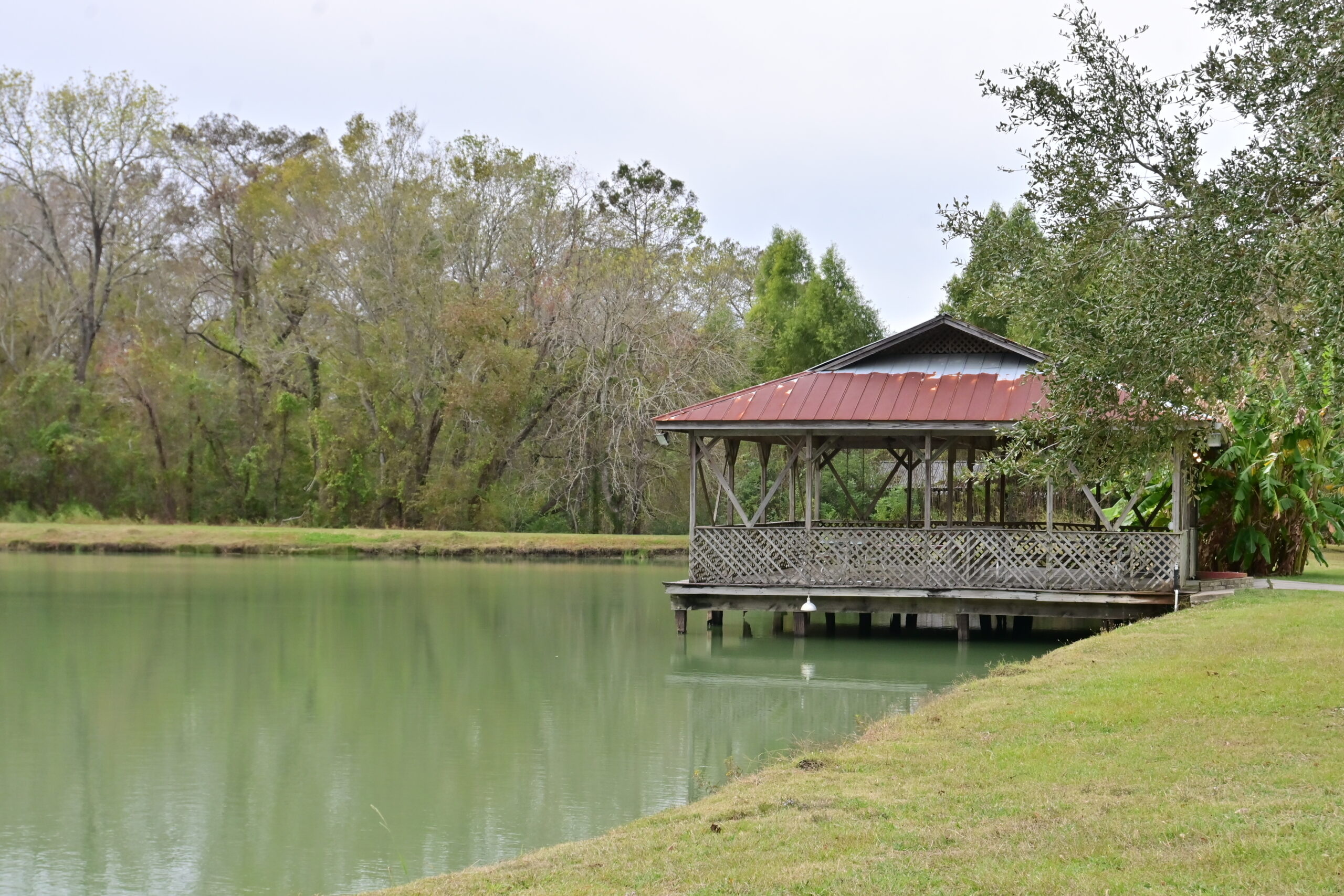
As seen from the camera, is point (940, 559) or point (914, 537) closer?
point (914, 537)

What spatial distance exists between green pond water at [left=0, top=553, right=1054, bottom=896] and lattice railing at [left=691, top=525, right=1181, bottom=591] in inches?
41.7

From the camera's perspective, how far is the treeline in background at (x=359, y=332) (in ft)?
152

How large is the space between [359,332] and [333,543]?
8.61 meters

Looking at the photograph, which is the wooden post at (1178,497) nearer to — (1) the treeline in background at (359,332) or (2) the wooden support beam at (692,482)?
(2) the wooden support beam at (692,482)

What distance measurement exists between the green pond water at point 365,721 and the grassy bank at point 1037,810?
1574mm

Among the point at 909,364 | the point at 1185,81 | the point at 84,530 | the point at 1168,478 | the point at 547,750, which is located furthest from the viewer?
the point at 84,530

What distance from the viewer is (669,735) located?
13.9 meters

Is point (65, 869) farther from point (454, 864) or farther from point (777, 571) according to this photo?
point (777, 571)

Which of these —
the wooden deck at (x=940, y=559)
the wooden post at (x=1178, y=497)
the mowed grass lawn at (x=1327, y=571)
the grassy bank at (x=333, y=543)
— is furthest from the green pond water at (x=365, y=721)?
the grassy bank at (x=333, y=543)

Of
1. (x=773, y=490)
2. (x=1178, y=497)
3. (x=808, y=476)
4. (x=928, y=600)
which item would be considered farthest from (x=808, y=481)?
(x=1178, y=497)

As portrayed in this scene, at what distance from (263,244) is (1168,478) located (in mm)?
35940

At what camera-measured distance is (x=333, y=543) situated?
43.0 metres

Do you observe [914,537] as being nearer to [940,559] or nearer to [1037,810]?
[940,559]

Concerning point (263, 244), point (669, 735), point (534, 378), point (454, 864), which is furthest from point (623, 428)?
point (454, 864)
